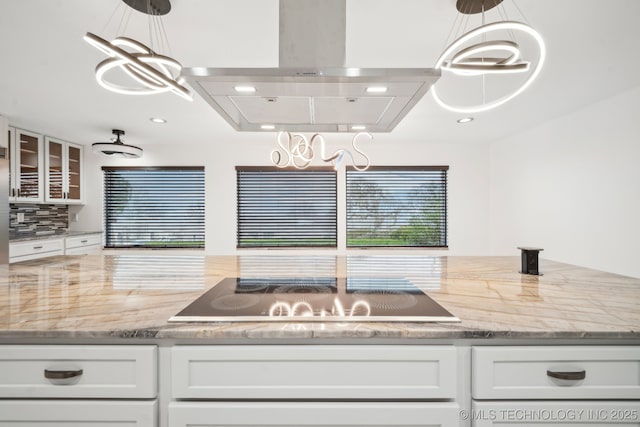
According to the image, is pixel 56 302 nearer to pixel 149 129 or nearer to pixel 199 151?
pixel 149 129

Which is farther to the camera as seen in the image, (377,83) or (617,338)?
(377,83)

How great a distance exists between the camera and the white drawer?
3803 millimetres

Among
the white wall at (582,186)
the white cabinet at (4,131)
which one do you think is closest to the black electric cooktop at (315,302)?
the white wall at (582,186)

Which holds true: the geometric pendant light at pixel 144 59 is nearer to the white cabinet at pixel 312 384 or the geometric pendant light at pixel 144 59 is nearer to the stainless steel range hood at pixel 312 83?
the stainless steel range hood at pixel 312 83

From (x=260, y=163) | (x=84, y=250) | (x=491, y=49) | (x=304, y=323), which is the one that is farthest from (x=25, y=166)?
(x=491, y=49)

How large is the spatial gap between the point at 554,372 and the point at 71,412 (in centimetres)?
145

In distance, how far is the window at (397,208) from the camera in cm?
455

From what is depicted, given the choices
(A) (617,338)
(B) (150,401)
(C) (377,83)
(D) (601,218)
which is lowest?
(B) (150,401)

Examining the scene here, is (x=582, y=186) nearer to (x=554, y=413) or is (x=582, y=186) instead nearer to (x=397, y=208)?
(x=397, y=208)

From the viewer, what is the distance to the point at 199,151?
4.46 m

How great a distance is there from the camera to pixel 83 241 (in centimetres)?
407

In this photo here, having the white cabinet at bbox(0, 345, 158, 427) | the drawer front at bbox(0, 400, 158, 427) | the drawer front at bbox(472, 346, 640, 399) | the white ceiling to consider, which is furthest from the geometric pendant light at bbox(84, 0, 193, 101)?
the drawer front at bbox(472, 346, 640, 399)

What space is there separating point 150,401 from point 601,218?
12.0 ft

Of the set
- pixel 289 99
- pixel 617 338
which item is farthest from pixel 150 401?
pixel 617 338
